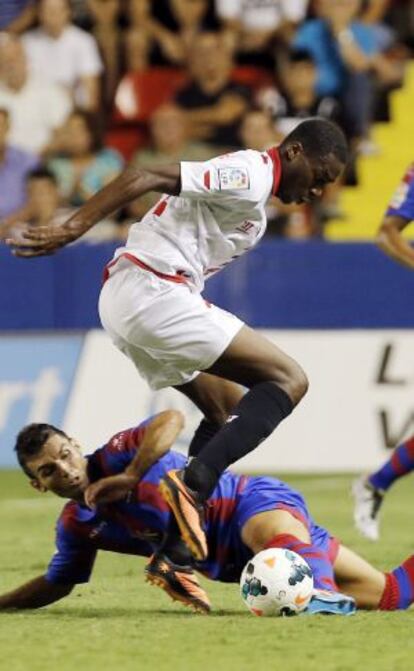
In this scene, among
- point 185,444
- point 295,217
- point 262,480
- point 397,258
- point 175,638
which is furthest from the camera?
point 295,217

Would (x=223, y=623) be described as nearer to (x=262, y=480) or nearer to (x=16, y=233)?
(x=262, y=480)

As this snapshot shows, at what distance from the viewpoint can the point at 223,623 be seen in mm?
6625

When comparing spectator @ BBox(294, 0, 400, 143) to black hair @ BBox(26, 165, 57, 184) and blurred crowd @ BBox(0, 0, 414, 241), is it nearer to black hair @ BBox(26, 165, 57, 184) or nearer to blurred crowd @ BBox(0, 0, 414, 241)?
blurred crowd @ BBox(0, 0, 414, 241)

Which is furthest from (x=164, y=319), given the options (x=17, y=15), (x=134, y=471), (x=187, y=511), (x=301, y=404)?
(x=17, y=15)

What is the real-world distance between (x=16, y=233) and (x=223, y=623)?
7810 millimetres

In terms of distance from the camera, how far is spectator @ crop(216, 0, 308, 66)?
16.4 metres

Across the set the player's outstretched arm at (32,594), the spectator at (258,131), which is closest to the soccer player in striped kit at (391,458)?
the player's outstretched arm at (32,594)

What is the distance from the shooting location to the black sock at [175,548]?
6.68 meters

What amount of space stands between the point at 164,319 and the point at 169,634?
4.60 ft

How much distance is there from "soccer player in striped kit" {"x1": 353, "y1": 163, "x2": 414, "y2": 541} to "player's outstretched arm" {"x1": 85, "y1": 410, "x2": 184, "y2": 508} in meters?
3.07

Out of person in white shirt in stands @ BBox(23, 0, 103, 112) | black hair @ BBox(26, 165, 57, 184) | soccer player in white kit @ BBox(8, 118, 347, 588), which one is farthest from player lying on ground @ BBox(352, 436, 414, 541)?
person in white shirt in stands @ BBox(23, 0, 103, 112)

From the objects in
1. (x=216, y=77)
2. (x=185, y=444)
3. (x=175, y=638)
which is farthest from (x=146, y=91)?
Result: (x=175, y=638)

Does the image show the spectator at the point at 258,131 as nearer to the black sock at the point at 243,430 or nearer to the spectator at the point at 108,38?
the spectator at the point at 108,38

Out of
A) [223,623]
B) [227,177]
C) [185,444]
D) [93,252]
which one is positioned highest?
[227,177]
